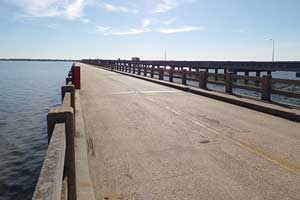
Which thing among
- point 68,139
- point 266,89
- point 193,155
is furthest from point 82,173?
point 266,89

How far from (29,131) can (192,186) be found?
1193 cm

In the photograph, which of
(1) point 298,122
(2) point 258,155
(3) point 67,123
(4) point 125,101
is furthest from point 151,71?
(3) point 67,123

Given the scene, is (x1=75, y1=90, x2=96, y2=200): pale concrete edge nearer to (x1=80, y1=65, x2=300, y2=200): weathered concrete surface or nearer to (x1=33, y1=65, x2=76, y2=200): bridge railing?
(x1=80, y1=65, x2=300, y2=200): weathered concrete surface

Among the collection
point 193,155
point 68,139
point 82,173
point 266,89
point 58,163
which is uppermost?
point 58,163

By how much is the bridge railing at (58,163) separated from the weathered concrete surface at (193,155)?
0.93 m

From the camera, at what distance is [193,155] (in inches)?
273

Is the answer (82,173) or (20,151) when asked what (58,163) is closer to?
(82,173)

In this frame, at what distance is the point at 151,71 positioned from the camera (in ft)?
113

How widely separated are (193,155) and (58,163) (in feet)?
14.2

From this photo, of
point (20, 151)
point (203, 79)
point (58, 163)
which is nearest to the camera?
point (58, 163)

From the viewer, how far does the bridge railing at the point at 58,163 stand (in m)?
2.44

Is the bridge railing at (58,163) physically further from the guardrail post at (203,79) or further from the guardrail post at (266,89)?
the guardrail post at (203,79)

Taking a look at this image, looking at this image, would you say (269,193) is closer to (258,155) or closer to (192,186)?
(192,186)

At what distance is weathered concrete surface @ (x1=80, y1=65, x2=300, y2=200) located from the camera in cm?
515
